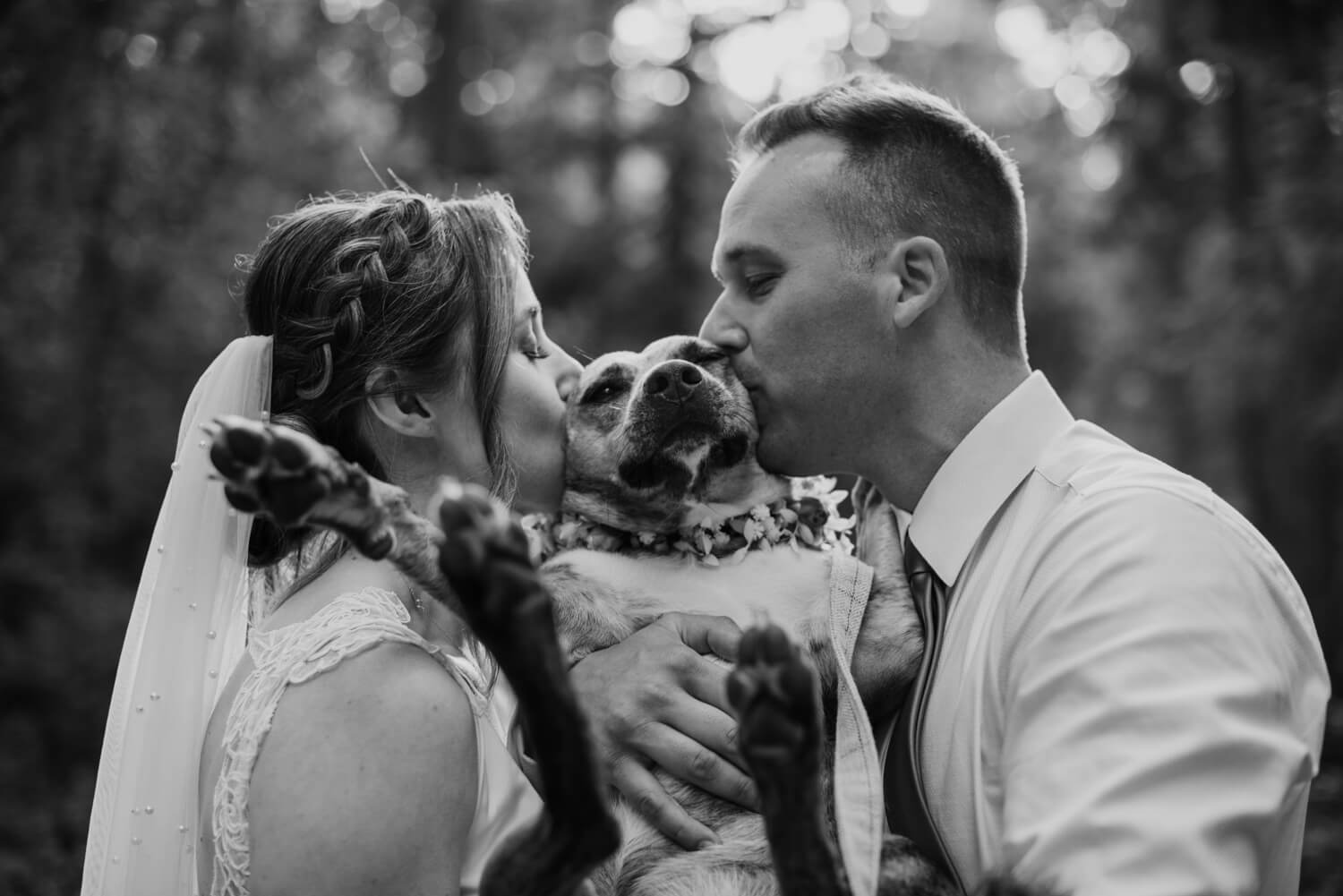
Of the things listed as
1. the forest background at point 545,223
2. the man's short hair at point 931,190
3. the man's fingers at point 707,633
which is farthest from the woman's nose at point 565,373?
the forest background at point 545,223

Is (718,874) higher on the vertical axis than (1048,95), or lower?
lower

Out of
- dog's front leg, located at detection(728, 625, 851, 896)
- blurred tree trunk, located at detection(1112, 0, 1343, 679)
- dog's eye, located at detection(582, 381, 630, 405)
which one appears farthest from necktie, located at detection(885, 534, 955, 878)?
blurred tree trunk, located at detection(1112, 0, 1343, 679)

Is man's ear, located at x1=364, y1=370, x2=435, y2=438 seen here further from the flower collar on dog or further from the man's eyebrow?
the man's eyebrow

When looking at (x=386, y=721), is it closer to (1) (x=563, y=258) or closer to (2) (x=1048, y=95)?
(1) (x=563, y=258)

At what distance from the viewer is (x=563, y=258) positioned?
1508 centimetres

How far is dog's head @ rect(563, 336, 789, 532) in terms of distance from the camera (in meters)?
3.51

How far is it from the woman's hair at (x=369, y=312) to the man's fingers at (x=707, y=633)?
71 cm

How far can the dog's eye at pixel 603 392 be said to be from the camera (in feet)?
12.5

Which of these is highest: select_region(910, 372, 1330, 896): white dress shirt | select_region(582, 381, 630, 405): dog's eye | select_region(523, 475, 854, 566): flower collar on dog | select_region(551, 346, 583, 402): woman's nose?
select_region(551, 346, 583, 402): woman's nose

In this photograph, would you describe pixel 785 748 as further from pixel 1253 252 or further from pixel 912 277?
pixel 1253 252

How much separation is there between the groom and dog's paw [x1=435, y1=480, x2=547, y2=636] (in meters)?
0.98

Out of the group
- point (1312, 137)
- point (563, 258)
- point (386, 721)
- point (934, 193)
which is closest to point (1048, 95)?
point (563, 258)

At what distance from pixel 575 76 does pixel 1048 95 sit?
815cm

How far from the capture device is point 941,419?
3061 mm
